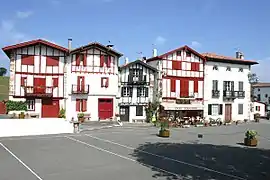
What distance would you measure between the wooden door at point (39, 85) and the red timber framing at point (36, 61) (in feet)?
0.71

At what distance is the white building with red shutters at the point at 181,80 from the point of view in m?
36.6

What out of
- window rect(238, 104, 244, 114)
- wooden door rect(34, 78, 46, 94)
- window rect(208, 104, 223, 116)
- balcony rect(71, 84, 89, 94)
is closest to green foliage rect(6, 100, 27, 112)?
wooden door rect(34, 78, 46, 94)

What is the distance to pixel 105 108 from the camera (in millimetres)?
33969

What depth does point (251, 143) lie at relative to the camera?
1966cm

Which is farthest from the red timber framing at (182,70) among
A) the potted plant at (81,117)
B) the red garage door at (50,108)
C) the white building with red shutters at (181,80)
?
the red garage door at (50,108)

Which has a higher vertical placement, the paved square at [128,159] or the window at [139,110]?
the window at [139,110]

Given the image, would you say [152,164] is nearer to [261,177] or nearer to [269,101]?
[261,177]

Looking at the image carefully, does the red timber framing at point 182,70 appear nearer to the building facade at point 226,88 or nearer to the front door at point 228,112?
the building facade at point 226,88

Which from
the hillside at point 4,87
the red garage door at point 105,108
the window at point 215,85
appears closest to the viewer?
the red garage door at point 105,108

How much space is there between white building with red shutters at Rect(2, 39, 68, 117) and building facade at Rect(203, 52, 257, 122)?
1776 centimetres

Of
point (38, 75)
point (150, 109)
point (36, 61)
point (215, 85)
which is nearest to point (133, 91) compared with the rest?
point (150, 109)

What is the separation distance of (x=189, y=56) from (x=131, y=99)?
935 centimetres

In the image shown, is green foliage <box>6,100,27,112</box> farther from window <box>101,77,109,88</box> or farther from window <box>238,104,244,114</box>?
window <box>238,104,244,114</box>

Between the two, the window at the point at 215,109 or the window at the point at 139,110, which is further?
the window at the point at 215,109
